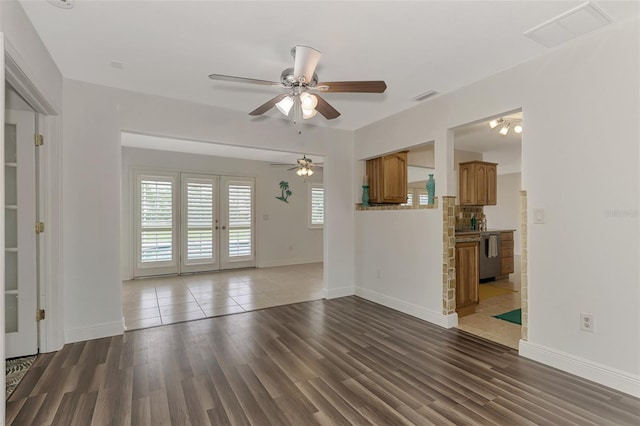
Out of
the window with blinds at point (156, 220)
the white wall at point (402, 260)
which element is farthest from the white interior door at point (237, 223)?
the white wall at point (402, 260)

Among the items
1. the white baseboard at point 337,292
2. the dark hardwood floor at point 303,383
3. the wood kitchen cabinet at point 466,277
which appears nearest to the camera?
the dark hardwood floor at point 303,383

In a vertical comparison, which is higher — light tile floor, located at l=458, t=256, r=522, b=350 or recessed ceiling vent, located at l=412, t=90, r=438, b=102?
recessed ceiling vent, located at l=412, t=90, r=438, b=102

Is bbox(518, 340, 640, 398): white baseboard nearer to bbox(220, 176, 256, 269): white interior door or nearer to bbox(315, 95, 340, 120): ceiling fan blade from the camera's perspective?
bbox(315, 95, 340, 120): ceiling fan blade

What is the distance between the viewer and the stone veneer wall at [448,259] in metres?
3.42

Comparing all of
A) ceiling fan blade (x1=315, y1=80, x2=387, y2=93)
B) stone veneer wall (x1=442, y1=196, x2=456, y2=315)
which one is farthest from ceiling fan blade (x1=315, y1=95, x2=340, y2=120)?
stone veneer wall (x1=442, y1=196, x2=456, y2=315)

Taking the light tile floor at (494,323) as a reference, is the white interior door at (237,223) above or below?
above

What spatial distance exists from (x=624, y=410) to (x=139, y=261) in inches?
270

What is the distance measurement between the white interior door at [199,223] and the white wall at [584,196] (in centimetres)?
563

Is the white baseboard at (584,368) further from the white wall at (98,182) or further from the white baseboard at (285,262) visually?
the white baseboard at (285,262)

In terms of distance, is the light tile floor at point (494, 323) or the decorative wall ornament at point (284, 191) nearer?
the light tile floor at point (494, 323)

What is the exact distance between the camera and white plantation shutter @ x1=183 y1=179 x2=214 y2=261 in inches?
258

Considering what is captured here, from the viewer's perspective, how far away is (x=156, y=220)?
6.20m

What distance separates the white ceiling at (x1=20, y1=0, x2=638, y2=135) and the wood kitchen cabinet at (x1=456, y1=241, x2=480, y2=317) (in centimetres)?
191

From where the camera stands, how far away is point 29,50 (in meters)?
2.17
